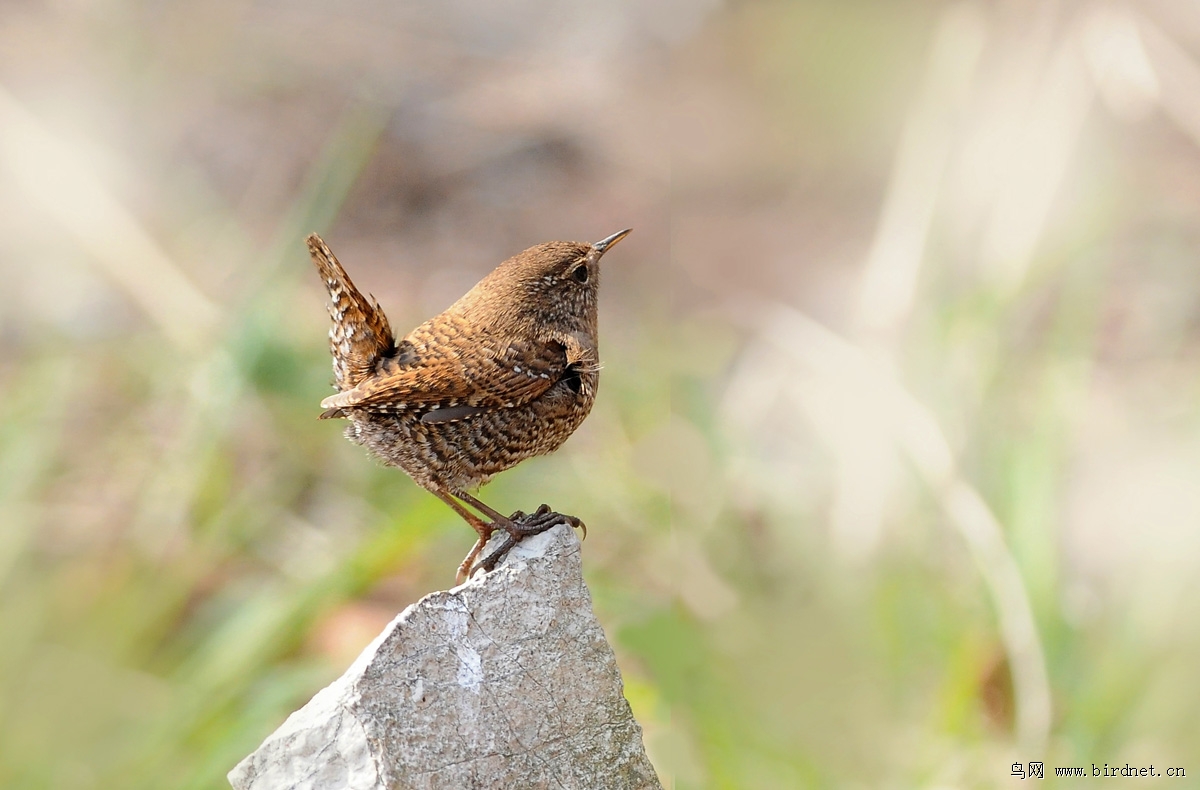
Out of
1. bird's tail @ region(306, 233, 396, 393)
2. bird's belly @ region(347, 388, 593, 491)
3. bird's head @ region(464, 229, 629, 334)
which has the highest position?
bird's head @ region(464, 229, 629, 334)

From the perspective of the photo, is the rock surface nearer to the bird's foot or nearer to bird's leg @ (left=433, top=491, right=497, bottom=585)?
the bird's foot

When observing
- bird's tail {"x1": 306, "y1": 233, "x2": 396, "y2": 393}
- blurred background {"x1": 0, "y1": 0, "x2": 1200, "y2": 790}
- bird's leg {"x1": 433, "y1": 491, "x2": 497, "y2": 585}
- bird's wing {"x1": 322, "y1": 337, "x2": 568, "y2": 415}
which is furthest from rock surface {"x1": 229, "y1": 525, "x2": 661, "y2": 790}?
blurred background {"x1": 0, "y1": 0, "x2": 1200, "y2": 790}

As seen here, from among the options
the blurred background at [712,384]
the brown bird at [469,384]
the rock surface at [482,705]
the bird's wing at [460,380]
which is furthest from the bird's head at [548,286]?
the blurred background at [712,384]

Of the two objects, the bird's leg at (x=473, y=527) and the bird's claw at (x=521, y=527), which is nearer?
the bird's claw at (x=521, y=527)

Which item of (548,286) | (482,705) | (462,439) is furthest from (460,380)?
(482,705)

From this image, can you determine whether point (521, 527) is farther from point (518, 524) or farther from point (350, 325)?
point (350, 325)

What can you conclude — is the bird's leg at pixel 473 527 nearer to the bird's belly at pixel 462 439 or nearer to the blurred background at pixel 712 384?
the bird's belly at pixel 462 439
